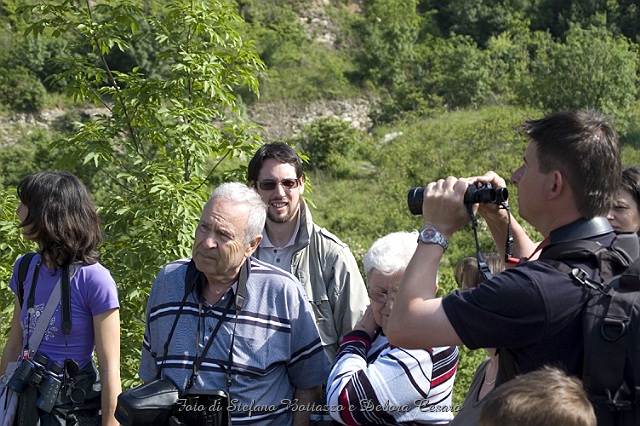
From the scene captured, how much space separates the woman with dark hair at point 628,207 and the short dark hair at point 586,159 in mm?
798

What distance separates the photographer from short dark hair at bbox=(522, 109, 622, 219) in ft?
6.44

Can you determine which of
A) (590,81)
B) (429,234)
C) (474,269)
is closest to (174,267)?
(474,269)

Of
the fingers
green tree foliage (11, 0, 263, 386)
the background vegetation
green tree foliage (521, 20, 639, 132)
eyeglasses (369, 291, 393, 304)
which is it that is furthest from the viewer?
green tree foliage (521, 20, 639, 132)

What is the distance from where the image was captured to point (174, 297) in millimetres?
2840

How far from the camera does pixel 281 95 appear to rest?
2816 cm

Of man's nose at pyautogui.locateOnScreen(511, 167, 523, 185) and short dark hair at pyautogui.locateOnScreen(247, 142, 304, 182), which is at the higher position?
man's nose at pyautogui.locateOnScreen(511, 167, 523, 185)

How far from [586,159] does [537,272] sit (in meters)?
0.30

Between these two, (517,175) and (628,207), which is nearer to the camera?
(517,175)

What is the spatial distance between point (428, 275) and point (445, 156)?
17.5m

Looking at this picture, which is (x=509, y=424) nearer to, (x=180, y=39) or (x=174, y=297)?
(x=174, y=297)

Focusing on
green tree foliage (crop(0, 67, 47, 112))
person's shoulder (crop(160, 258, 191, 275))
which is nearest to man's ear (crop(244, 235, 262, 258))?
person's shoulder (crop(160, 258, 191, 275))

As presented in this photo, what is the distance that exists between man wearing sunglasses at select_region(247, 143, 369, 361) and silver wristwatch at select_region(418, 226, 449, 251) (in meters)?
1.25

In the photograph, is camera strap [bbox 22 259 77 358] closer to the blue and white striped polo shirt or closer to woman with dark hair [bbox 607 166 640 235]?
the blue and white striped polo shirt

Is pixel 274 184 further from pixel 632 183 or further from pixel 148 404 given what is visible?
pixel 632 183
